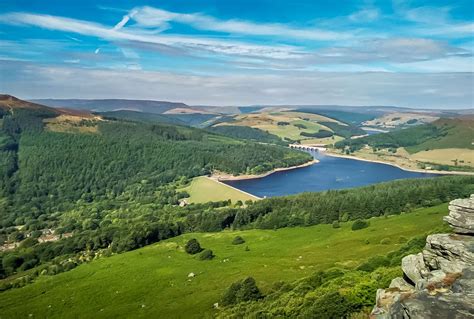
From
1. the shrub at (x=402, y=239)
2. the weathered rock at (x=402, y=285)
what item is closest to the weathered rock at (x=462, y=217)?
the weathered rock at (x=402, y=285)

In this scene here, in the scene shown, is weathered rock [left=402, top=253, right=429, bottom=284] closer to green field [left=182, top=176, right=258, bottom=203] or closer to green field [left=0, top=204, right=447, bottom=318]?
green field [left=0, top=204, right=447, bottom=318]

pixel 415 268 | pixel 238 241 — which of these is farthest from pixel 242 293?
pixel 238 241

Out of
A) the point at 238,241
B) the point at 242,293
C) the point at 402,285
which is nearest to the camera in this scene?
the point at 402,285

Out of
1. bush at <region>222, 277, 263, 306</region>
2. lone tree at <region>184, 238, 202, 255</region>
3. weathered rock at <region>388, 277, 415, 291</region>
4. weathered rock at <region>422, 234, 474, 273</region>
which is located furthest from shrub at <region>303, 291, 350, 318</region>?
lone tree at <region>184, 238, 202, 255</region>

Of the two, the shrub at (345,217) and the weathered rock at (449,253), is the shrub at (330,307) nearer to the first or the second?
the weathered rock at (449,253)

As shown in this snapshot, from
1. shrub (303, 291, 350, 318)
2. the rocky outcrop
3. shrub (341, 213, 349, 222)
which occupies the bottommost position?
shrub (341, 213, 349, 222)

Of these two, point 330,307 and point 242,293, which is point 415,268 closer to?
point 330,307
